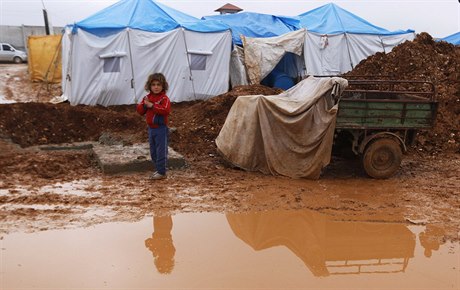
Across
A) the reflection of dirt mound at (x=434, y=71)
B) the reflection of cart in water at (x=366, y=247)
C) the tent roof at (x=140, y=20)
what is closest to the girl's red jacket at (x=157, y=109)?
the reflection of cart in water at (x=366, y=247)

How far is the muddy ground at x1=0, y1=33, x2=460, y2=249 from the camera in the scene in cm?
507

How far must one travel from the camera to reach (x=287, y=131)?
6.51 m

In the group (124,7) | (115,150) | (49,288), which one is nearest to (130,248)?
(49,288)

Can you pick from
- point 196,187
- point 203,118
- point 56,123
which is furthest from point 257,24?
point 196,187

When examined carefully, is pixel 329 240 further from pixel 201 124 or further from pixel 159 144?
pixel 201 124

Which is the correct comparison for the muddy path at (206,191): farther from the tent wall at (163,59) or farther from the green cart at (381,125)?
the tent wall at (163,59)

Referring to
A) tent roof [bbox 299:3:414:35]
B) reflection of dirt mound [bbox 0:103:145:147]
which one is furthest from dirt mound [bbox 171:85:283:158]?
tent roof [bbox 299:3:414:35]

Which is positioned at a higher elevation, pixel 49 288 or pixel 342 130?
pixel 342 130

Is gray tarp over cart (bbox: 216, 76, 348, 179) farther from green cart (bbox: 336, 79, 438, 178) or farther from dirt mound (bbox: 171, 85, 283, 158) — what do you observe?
dirt mound (bbox: 171, 85, 283, 158)

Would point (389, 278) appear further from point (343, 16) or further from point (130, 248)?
point (343, 16)

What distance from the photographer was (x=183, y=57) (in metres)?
14.2

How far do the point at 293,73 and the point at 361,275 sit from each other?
14.4 metres

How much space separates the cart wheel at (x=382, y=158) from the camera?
21.7 feet

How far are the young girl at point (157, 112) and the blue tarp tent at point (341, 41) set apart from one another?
1103 centimetres
